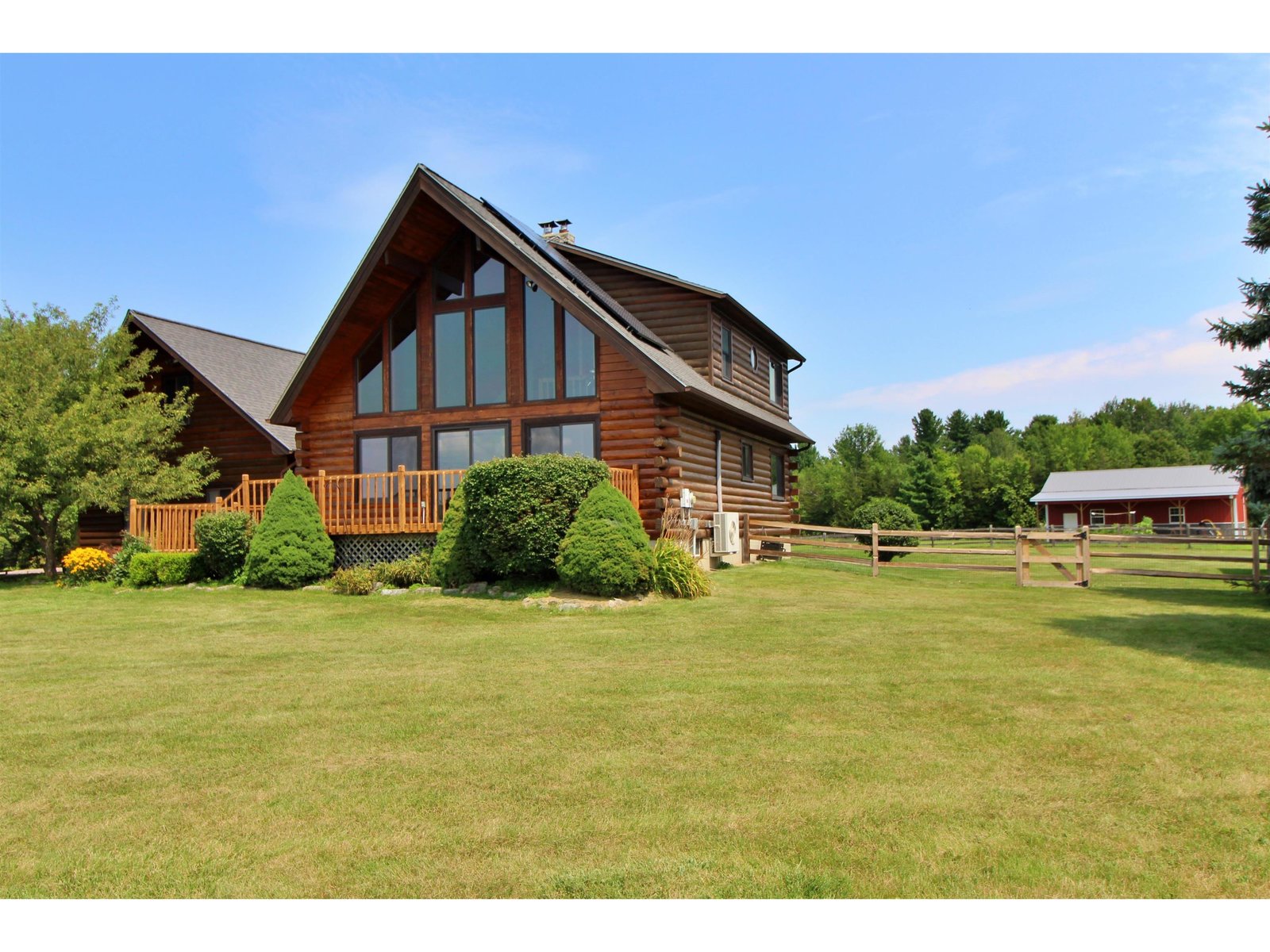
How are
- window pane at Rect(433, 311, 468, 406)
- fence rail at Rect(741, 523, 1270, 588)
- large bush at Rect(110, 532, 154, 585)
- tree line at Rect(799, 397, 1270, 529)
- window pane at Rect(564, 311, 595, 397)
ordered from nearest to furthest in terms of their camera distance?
fence rail at Rect(741, 523, 1270, 588)
window pane at Rect(564, 311, 595, 397)
large bush at Rect(110, 532, 154, 585)
window pane at Rect(433, 311, 468, 406)
tree line at Rect(799, 397, 1270, 529)

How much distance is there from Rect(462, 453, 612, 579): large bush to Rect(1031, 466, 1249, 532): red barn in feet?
150

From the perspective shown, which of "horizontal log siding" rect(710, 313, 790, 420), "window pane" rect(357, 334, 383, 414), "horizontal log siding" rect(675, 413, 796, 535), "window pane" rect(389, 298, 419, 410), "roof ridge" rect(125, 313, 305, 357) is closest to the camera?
"horizontal log siding" rect(675, 413, 796, 535)

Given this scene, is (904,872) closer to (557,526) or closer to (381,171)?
(557,526)

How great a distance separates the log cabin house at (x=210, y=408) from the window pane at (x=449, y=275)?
7969 mm

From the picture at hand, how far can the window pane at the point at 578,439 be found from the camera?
62.5ft

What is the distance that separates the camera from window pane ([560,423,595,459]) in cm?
1905

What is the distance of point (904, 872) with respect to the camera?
4.18m

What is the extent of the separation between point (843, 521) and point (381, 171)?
59816mm

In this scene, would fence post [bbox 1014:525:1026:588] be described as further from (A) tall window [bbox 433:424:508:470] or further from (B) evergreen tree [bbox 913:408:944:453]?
(B) evergreen tree [bbox 913:408:944:453]

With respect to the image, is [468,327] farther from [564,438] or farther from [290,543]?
[290,543]

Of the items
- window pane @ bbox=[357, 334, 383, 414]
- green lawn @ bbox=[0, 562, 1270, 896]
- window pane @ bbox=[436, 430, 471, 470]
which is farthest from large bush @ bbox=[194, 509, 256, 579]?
green lawn @ bbox=[0, 562, 1270, 896]

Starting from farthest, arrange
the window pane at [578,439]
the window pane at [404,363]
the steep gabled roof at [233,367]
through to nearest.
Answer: the steep gabled roof at [233,367] → the window pane at [404,363] → the window pane at [578,439]

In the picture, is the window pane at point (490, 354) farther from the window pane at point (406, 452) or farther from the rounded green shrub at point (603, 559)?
the rounded green shrub at point (603, 559)

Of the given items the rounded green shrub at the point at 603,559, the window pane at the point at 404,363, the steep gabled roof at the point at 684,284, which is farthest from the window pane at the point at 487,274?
the rounded green shrub at the point at 603,559
